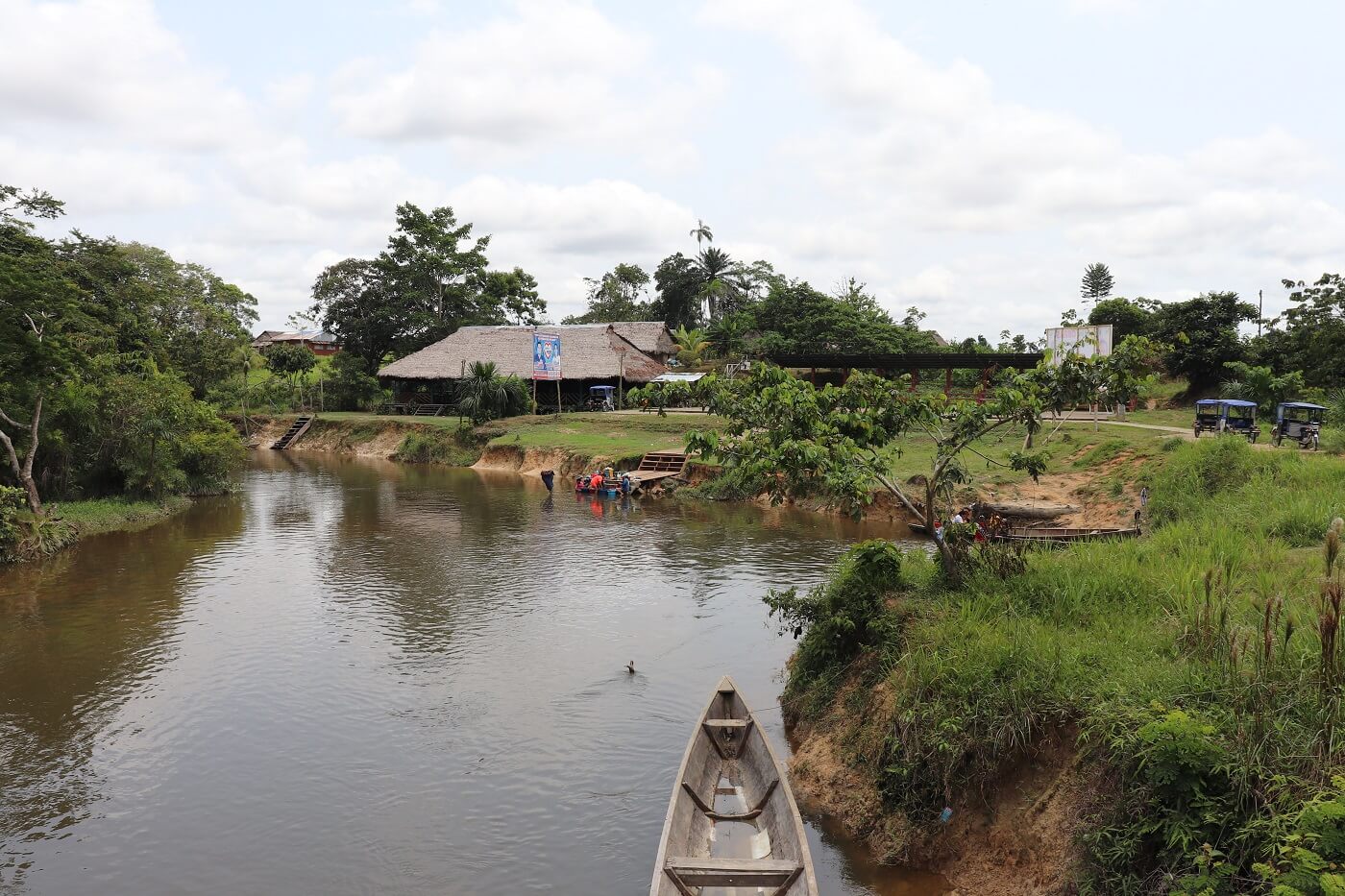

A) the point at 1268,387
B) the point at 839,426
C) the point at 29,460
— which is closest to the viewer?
the point at 839,426

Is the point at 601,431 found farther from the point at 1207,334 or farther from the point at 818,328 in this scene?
the point at 1207,334

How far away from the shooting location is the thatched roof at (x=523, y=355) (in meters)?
54.0

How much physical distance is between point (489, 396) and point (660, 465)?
15.5 m

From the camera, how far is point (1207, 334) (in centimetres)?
4009

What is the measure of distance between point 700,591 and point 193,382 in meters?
45.5

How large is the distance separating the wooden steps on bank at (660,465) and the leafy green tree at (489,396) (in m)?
14.3

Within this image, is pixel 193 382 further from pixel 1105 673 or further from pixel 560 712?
pixel 1105 673

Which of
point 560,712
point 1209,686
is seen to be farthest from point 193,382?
point 1209,686

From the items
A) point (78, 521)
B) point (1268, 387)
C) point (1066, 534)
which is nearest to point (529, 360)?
point (78, 521)

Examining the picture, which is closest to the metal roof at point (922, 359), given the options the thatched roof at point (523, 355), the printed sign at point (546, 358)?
the printed sign at point (546, 358)

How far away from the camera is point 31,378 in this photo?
22750mm

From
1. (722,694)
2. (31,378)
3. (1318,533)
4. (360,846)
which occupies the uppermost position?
(31,378)

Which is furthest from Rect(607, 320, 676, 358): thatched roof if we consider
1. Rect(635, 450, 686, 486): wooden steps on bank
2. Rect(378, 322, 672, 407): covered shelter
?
Rect(635, 450, 686, 486): wooden steps on bank

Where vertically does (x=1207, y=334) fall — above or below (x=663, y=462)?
above
